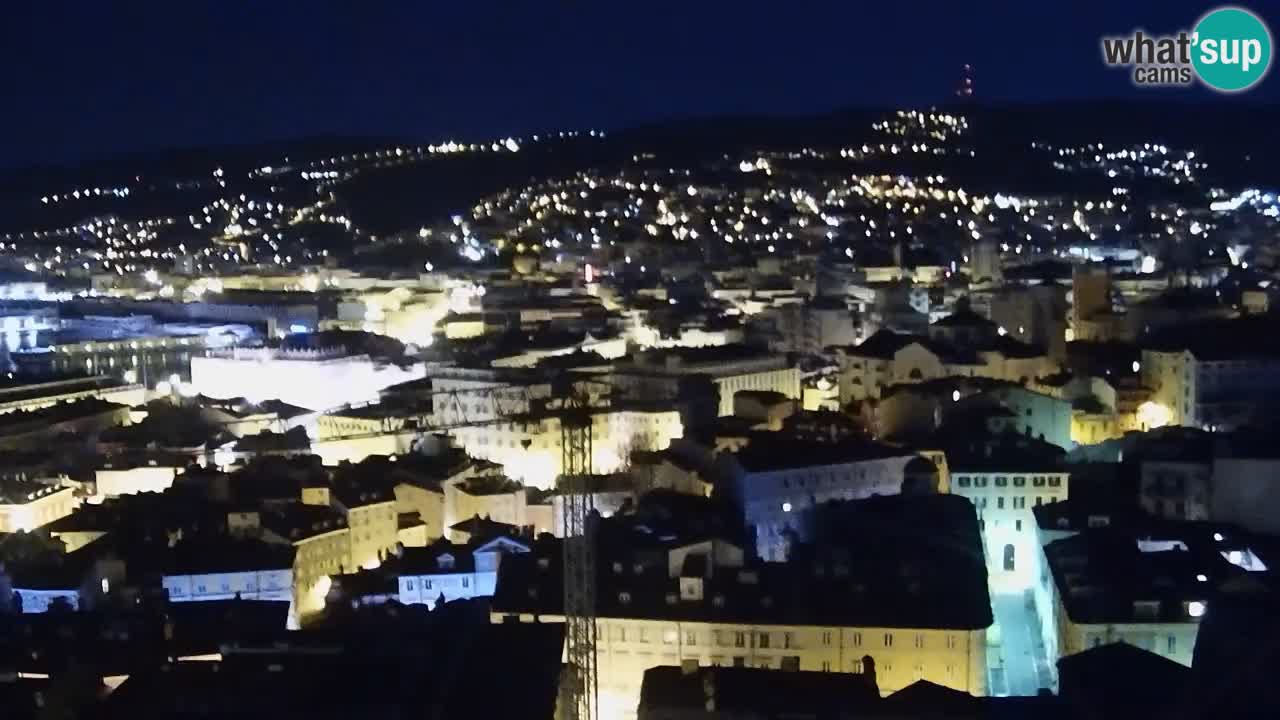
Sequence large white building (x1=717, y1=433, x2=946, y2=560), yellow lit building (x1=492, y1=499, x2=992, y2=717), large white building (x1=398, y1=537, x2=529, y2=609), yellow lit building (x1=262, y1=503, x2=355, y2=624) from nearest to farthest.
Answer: yellow lit building (x1=492, y1=499, x2=992, y2=717) → large white building (x1=398, y1=537, x2=529, y2=609) → yellow lit building (x1=262, y1=503, x2=355, y2=624) → large white building (x1=717, y1=433, x2=946, y2=560)

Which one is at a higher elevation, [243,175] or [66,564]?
[243,175]

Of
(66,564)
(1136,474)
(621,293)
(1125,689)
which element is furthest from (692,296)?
(1125,689)

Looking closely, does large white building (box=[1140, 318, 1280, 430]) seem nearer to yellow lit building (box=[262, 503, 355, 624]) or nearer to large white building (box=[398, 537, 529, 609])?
large white building (box=[398, 537, 529, 609])

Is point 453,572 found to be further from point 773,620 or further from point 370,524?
point 773,620

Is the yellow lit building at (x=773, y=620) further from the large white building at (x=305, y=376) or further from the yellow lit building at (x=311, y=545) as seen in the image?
the large white building at (x=305, y=376)

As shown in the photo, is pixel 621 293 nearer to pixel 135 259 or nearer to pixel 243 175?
pixel 135 259

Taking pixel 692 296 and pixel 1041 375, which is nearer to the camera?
pixel 1041 375

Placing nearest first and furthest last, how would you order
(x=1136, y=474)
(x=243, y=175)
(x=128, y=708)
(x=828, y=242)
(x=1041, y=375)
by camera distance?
(x=128, y=708) < (x=1136, y=474) < (x=1041, y=375) < (x=828, y=242) < (x=243, y=175)

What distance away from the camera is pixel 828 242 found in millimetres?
44719

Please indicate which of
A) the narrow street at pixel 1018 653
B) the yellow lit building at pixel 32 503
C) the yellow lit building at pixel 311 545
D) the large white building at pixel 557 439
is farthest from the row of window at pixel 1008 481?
the yellow lit building at pixel 32 503

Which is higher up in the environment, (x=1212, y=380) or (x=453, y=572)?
(x=1212, y=380)

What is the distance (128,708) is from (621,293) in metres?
26.4

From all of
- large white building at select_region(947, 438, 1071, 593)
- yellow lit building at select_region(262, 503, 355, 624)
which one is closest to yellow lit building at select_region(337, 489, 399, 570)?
yellow lit building at select_region(262, 503, 355, 624)

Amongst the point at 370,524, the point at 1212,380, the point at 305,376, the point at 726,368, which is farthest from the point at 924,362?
the point at 305,376
